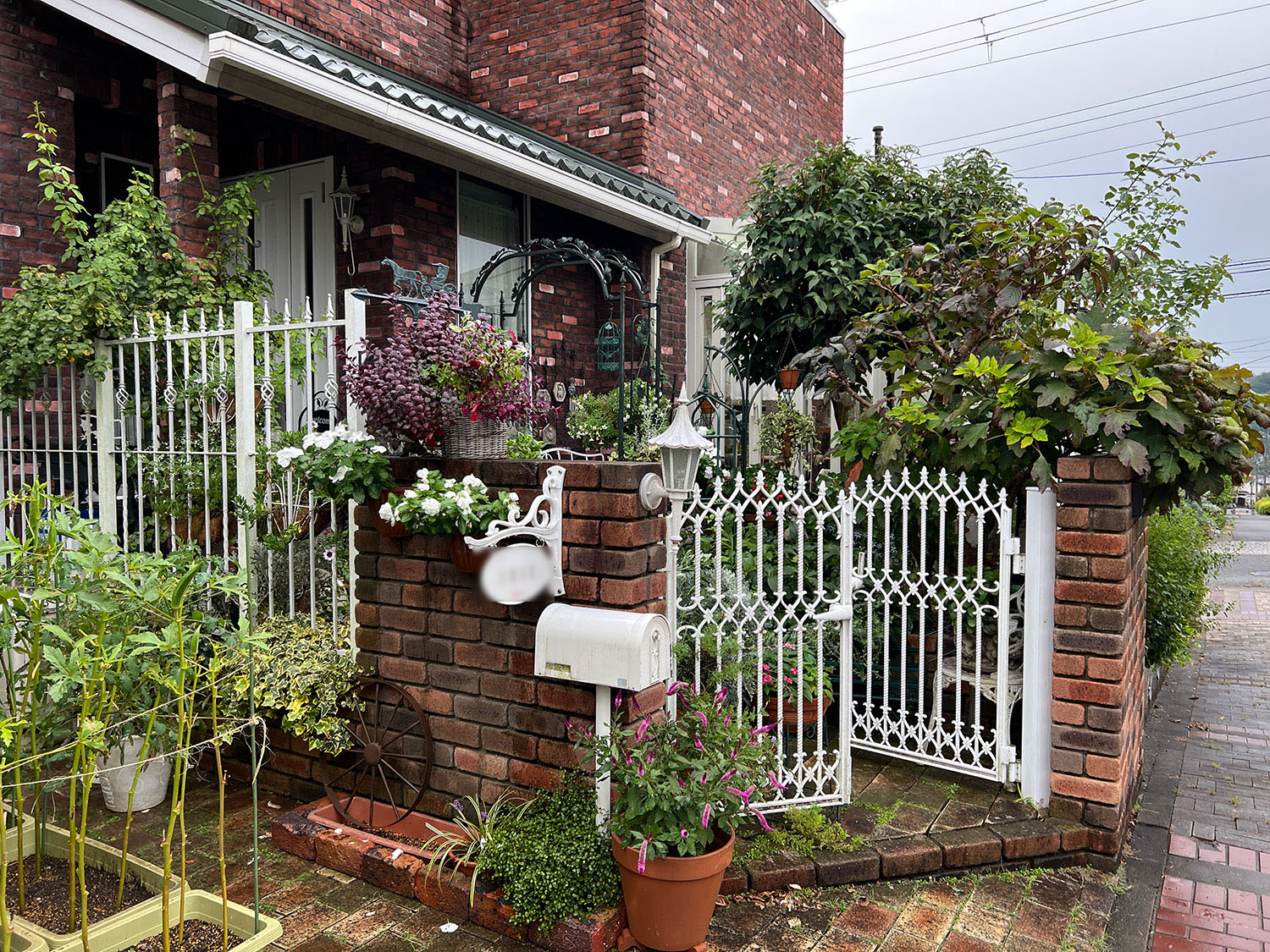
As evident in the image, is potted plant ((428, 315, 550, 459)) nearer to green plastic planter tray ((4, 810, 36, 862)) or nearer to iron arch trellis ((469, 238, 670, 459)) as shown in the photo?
iron arch trellis ((469, 238, 670, 459))

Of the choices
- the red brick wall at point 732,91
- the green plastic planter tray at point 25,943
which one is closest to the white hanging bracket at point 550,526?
the green plastic planter tray at point 25,943

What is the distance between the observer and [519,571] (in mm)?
2969

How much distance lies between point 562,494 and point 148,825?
7.62 feet

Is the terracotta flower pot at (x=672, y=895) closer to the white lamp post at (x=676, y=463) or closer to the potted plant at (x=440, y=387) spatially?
the white lamp post at (x=676, y=463)

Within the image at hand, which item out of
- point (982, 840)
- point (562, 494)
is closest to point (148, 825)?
point (562, 494)

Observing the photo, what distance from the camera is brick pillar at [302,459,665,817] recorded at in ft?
9.67

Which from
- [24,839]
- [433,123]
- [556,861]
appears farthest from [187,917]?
[433,123]

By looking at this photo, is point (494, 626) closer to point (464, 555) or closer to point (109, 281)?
point (464, 555)

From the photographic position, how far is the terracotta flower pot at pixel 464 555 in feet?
9.86

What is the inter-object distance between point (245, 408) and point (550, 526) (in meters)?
1.76

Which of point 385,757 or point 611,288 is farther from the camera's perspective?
Result: point 611,288

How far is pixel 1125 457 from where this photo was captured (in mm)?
3195

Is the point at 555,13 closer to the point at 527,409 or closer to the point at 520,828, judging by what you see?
the point at 527,409

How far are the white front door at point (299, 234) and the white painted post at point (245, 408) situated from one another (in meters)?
2.60
